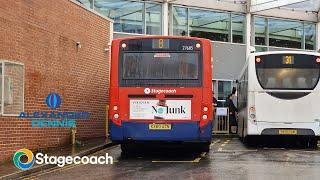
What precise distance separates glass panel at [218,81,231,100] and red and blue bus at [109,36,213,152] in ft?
58.0

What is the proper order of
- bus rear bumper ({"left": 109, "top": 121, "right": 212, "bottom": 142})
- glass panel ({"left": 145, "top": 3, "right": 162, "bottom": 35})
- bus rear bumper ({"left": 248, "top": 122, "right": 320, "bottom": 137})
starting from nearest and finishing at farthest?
1. bus rear bumper ({"left": 109, "top": 121, "right": 212, "bottom": 142})
2. bus rear bumper ({"left": 248, "top": 122, "right": 320, "bottom": 137})
3. glass panel ({"left": 145, "top": 3, "right": 162, "bottom": 35})

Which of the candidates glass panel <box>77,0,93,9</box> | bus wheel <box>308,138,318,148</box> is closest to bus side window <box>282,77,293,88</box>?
bus wheel <box>308,138,318,148</box>

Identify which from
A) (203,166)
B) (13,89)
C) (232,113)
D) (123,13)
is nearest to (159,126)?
(203,166)

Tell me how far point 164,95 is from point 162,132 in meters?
0.95

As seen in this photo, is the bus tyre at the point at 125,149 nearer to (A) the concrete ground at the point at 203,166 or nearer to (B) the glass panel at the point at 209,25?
(A) the concrete ground at the point at 203,166

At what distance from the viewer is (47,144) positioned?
16.8 m

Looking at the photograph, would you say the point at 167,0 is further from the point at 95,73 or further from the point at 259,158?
the point at 259,158

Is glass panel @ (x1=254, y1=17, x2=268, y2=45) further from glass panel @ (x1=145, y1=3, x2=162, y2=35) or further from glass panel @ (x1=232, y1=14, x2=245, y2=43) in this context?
glass panel @ (x1=145, y1=3, x2=162, y2=35)

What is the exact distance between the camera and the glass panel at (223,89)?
32688mm

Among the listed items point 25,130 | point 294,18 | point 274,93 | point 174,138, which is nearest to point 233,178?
point 174,138

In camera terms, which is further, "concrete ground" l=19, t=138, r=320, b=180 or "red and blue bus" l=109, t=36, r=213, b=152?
"red and blue bus" l=109, t=36, r=213, b=152

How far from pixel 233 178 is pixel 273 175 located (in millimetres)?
989

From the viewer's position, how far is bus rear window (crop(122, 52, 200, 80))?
15055mm

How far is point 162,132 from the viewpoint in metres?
14.9
